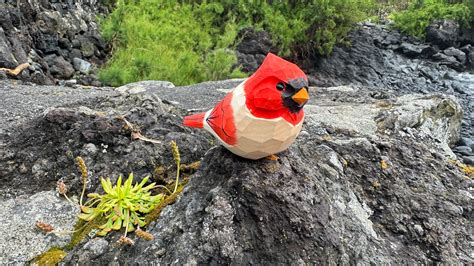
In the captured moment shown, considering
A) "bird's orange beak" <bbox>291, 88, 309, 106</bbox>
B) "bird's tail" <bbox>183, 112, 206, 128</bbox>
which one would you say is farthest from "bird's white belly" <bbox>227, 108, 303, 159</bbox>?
"bird's tail" <bbox>183, 112, 206, 128</bbox>

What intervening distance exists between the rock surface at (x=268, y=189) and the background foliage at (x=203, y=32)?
6.46 metres

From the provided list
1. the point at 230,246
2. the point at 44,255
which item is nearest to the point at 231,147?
the point at 230,246

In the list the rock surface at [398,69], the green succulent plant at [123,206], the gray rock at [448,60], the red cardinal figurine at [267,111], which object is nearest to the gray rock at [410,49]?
the rock surface at [398,69]

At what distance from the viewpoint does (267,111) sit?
7.93 ft

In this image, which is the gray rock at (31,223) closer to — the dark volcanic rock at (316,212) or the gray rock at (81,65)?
the dark volcanic rock at (316,212)

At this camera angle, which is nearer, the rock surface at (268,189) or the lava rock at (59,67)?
the rock surface at (268,189)

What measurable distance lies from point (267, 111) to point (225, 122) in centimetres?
25

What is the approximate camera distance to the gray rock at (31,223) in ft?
8.93

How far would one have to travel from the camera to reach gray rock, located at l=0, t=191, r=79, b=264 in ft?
8.93

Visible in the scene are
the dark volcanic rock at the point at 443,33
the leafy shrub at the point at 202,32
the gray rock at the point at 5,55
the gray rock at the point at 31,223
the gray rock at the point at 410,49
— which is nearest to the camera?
the gray rock at the point at 31,223

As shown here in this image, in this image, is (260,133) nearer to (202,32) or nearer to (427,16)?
(202,32)

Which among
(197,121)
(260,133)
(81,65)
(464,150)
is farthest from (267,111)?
(81,65)

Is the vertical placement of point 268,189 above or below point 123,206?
above

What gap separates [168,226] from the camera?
8.24ft
